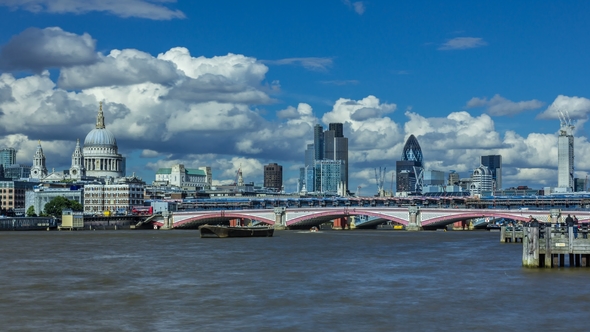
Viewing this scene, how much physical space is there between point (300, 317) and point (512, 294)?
38.4 feet

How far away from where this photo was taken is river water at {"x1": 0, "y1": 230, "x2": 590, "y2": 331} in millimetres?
35844

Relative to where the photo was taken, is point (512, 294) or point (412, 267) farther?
point (412, 267)

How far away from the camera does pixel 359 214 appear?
481ft

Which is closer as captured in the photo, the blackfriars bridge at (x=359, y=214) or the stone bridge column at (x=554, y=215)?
the stone bridge column at (x=554, y=215)

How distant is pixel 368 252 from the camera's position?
7831 cm

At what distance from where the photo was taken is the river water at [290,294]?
118 ft

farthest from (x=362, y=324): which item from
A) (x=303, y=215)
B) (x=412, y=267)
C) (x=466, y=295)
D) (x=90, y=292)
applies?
(x=303, y=215)

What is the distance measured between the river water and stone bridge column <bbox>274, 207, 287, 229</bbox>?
84.3 meters

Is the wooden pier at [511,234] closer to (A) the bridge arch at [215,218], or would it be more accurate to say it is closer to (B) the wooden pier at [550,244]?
(B) the wooden pier at [550,244]

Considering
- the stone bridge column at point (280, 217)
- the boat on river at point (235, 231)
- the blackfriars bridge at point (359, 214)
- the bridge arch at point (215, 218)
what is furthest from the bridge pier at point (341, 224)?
the boat on river at point (235, 231)

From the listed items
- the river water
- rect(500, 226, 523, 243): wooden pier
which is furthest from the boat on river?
the river water

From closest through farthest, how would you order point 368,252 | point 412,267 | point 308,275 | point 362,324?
point 362,324 → point 308,275 → point 412,267 → point 368,252

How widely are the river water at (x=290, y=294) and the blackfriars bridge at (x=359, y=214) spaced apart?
62837mm

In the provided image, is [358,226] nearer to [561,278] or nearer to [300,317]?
[561,278]
